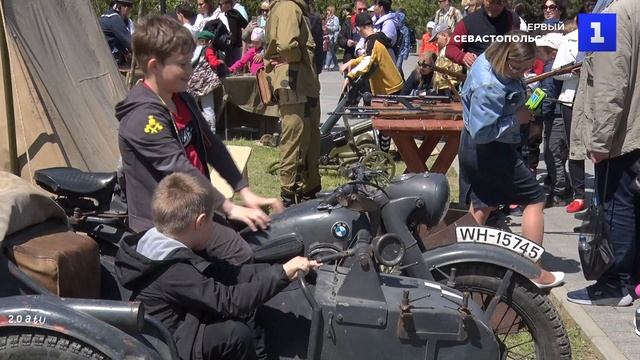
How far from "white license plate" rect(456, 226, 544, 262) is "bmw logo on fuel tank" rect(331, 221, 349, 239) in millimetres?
690

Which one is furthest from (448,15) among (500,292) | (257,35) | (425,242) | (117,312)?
(117,312)

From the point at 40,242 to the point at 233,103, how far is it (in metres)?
9.58

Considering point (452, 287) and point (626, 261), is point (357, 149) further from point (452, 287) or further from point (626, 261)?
point (452, 287)

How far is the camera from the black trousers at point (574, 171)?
8.05m

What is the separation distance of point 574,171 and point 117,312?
597 centimetres

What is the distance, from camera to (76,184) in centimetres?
442

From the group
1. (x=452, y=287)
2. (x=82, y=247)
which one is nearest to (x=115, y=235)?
(x=82, y=247)

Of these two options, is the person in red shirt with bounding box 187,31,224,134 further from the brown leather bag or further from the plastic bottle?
the plastic bottle

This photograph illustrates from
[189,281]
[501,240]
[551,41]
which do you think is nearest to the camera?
[189,281]

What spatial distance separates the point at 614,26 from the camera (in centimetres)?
534

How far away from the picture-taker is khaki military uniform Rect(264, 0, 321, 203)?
805 cm

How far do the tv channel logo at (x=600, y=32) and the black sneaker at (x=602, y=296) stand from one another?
5.02 ft

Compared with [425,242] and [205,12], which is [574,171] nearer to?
[425,242]

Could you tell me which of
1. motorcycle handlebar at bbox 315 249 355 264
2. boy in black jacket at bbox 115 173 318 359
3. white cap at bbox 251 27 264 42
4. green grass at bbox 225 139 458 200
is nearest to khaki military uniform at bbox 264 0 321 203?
green grass at bbox 225 139 458 200
